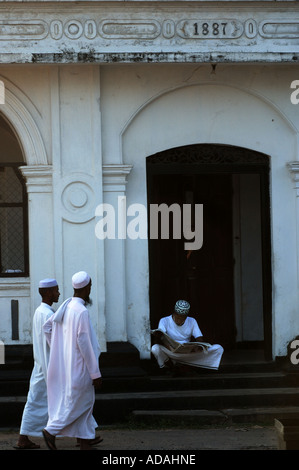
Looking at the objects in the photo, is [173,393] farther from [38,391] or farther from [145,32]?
[145,32]

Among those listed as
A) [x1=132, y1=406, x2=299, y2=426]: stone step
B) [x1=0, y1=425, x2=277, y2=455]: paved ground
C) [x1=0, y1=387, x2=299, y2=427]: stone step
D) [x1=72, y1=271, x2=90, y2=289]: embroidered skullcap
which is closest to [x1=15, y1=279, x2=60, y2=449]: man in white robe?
[x1=0, y1=425, x2=277, y2=455]: paved ground

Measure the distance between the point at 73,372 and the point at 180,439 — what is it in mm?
1645

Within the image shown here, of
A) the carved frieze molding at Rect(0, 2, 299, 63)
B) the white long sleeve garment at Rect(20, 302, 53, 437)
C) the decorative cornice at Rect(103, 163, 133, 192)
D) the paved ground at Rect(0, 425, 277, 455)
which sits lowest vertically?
the paved ground at Rect(0, 425, 277, 455)

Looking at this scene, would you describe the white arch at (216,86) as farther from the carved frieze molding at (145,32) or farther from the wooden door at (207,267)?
the wooden door at (207,267)

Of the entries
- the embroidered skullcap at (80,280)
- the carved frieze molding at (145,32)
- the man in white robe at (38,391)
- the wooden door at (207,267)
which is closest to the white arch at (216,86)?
the carved frieze molding at (145,32)

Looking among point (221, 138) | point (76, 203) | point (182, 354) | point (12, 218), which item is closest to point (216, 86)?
point (221, 138)

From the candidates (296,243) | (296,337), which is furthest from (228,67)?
(296,337)

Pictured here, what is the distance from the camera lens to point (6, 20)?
12375 millimetres

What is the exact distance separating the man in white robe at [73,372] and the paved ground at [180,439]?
0.45 meters

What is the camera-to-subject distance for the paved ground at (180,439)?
10.8m

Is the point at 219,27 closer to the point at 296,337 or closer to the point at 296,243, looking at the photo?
the point at 296,243

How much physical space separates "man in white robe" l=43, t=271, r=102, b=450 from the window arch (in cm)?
307

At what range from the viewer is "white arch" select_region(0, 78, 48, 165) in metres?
12.9

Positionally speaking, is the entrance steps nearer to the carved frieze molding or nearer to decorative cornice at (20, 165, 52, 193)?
decorative cornice at (20, 165, 52, 193)
